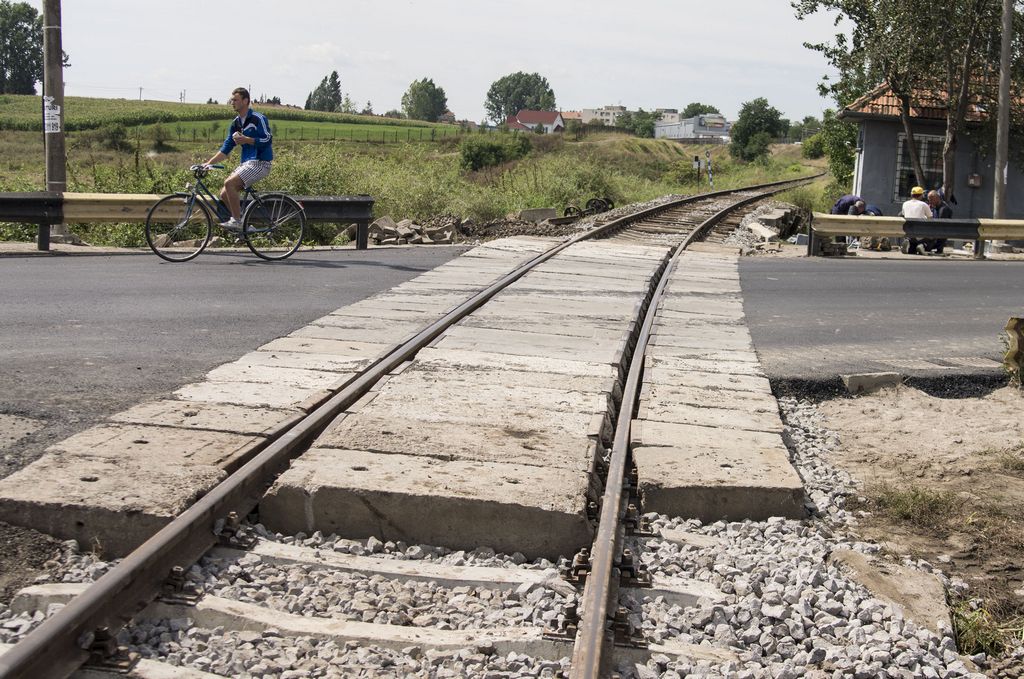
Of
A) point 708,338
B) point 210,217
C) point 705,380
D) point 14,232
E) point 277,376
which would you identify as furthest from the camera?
point 14,232

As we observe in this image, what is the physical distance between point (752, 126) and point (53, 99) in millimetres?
87691

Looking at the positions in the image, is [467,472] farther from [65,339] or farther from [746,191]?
[746,191]

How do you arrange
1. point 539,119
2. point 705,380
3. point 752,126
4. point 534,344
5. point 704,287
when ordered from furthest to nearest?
point 539,119, point 752,126, point 704,287, point 534,344, point 705,380

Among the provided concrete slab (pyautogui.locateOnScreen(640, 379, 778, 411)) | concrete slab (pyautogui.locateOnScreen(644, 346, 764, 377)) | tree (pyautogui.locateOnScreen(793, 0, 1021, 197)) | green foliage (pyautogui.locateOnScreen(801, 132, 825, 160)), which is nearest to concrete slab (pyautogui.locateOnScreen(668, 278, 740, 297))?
concrete slab (pyautogui.locateOnScreen(644, 346, 764, 377))

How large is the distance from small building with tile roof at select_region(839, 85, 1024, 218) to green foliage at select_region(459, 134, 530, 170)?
3625 cm

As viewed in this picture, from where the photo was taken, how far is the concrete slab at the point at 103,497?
4387 millimetres

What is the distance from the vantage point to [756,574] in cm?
447

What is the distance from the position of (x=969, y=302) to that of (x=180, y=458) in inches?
416

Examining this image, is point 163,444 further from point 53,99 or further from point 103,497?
point 53,99

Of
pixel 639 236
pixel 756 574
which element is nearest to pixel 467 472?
pixel 756 574

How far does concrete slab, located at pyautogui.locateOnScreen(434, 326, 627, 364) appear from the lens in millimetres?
8281

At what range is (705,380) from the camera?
7781 millimetres

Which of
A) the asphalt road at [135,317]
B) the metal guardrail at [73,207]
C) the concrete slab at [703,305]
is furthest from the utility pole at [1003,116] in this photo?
the metal guardrail at [73,207]

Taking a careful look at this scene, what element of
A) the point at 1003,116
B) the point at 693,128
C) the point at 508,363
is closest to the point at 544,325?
the point at 508,363
